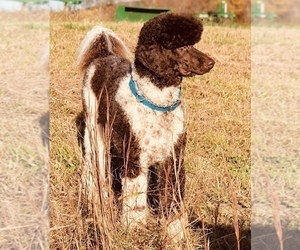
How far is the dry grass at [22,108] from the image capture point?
2799mm

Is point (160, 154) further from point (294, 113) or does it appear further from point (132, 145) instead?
point (294, 113)

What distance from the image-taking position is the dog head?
246cm

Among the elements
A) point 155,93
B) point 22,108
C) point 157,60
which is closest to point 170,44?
point 157,60

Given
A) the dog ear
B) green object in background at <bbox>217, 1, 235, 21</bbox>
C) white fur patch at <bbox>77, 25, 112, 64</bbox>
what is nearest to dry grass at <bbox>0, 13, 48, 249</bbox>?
white fur patch at <bbox>77, 25, 112, 64</bbox>

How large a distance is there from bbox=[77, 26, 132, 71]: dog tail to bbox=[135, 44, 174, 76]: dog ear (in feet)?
1.56

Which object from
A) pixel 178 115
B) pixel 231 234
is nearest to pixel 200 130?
pixel 178 115

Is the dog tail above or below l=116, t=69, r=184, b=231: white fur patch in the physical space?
above

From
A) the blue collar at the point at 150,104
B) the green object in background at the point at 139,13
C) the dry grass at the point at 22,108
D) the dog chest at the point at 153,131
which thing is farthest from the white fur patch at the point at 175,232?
the green object in background at the point at 139,13

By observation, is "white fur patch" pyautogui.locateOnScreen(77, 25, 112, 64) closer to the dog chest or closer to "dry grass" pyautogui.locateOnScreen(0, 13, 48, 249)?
"dry grass" pyautogui.locateOnScreen(0, 13, 48, 249)

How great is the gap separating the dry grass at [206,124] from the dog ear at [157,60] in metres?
0.31

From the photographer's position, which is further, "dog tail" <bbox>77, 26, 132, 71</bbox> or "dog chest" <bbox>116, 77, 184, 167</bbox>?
"dog tail" <bbox>77, 26, 132, 71</bbox>

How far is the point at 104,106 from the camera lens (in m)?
2.75

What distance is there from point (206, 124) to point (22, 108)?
867mm

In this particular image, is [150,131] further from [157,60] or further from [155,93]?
[157,60]
